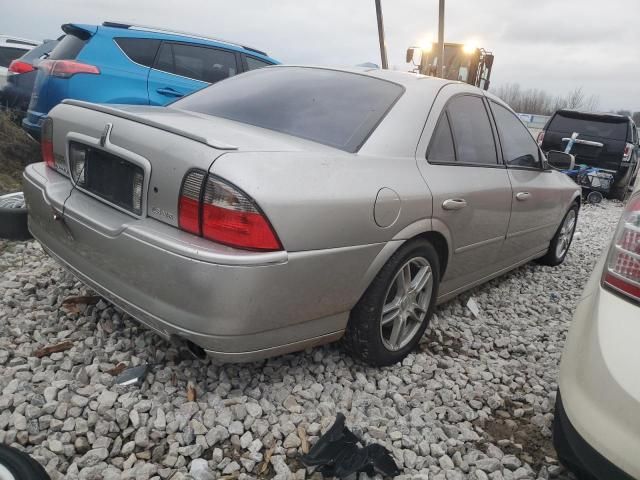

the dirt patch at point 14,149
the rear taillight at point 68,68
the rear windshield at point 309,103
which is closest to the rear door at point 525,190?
the rear windshield at point 309,103

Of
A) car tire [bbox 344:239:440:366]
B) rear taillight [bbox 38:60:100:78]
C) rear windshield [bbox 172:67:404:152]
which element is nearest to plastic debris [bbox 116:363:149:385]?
car tire [bbox 344:239:440:366]

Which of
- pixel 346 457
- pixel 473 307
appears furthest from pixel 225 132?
pixel 473 307

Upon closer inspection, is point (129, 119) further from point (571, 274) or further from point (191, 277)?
point (571, 274)

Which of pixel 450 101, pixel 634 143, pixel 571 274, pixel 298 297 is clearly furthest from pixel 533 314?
pixel 634 143

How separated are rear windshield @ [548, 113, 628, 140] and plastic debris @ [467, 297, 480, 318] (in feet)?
26.6

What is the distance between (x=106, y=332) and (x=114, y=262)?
73 centimetres

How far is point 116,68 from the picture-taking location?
211 inches

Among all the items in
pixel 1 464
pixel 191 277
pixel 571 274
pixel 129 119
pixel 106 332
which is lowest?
pixel 571 274

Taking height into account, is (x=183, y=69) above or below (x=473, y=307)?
above

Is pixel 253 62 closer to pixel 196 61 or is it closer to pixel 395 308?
pixel 196 61

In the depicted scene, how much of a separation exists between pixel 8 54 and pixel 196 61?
615cm

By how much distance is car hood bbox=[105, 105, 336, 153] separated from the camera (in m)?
2.02

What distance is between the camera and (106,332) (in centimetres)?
266

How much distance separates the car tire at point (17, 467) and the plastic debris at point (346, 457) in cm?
88
